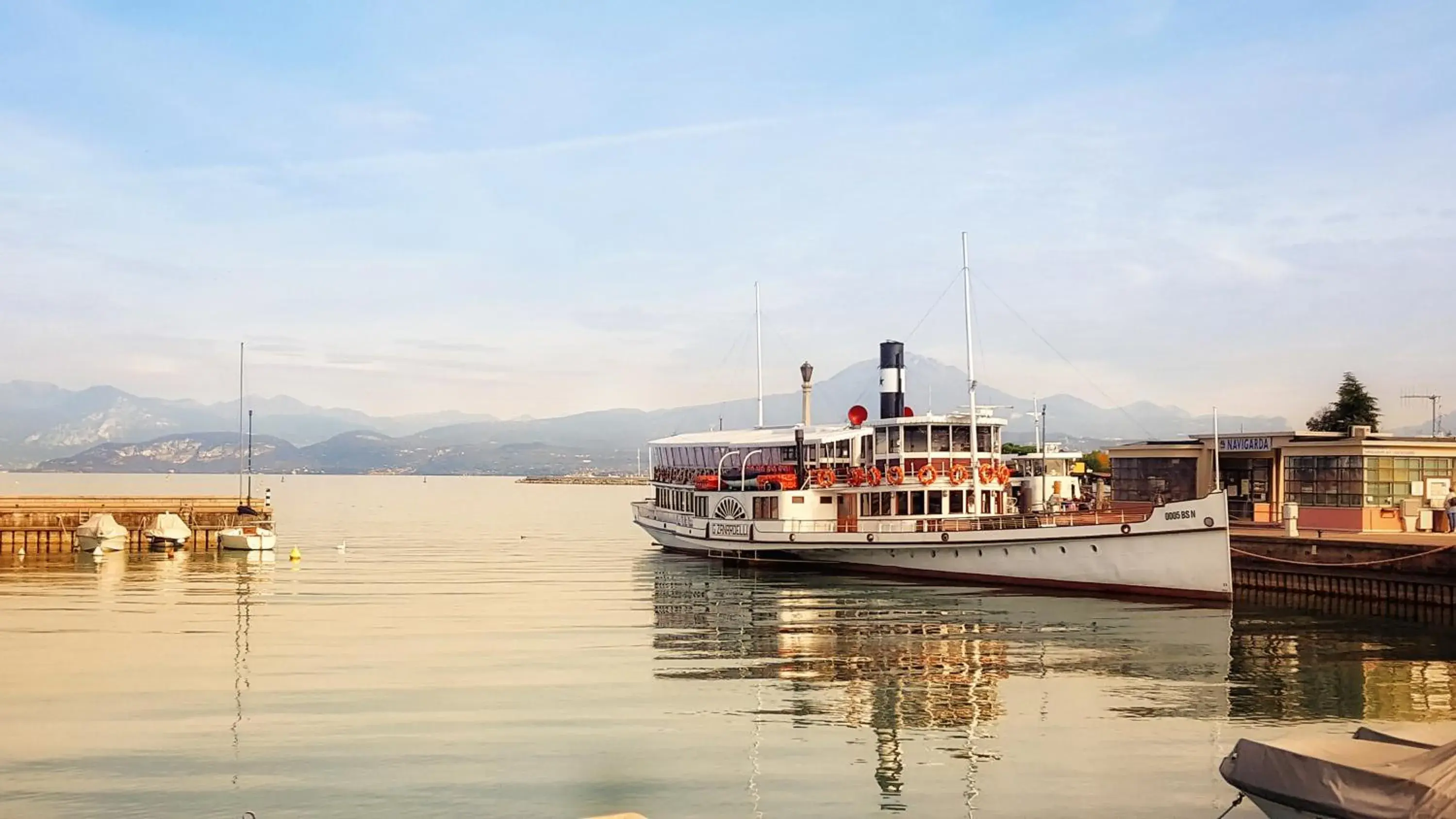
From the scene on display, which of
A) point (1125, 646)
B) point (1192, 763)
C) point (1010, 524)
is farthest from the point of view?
point (1010, 524)

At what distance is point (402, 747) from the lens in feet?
68.1

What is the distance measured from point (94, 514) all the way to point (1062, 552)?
53601 mm

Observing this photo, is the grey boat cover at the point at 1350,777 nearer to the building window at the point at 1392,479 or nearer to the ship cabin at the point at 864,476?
the ship cabin at the point at 864,476

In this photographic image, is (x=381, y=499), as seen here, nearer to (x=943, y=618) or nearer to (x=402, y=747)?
(x=943, y=618)

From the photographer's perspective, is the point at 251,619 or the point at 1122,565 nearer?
the point at 251,619

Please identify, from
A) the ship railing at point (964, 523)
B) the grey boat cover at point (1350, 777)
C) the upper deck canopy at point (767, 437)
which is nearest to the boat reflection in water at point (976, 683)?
the ship railing at point (964, 523)

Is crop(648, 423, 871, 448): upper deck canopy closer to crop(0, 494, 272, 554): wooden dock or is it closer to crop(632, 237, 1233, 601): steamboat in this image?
crop(632, 237, 1233, 601): steamboat

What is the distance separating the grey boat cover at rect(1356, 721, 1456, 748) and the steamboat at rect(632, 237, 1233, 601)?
25.1 metres

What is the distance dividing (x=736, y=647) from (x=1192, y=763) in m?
15.4

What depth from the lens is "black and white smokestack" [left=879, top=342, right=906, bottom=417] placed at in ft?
185

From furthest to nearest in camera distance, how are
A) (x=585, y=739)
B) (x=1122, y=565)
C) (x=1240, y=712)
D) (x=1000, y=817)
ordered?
(x=1122, y=565) → (x=1240, y=712) → (x=585, y=739) → (x=1000, y=817)

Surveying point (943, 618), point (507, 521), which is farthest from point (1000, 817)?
point (507, 521)

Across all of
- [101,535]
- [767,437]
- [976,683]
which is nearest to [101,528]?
[101,535]

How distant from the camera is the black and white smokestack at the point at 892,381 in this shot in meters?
56.5
